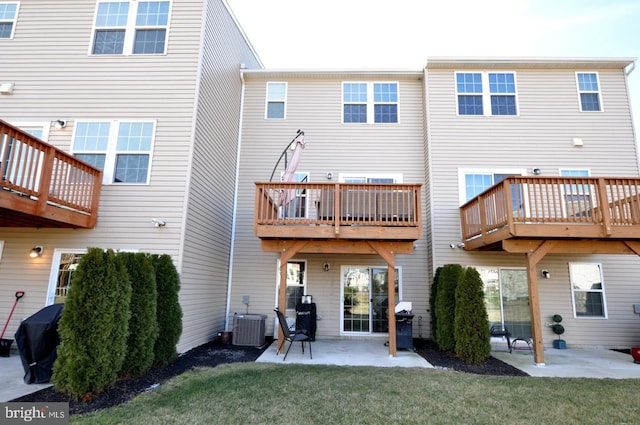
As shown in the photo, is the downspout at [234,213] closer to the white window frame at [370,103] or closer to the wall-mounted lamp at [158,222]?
the wall-mounted lamp at [158,222]

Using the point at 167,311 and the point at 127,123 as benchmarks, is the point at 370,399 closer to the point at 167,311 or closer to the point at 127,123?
the point at 167,311

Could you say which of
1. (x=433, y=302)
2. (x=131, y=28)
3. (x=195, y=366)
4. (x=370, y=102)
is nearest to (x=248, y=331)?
(x=195, y=366)

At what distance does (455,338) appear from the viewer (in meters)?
6.55

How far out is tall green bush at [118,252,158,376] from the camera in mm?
4824

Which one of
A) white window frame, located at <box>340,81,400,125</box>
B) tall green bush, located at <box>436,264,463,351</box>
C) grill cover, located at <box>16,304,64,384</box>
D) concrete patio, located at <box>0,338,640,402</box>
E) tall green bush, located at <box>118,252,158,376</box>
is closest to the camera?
grill cover, located at <box>16,304,64,384</box>

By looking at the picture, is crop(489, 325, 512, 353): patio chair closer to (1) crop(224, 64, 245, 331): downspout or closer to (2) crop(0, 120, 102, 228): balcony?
(1) crop(224, 64, 245, 331): downspout

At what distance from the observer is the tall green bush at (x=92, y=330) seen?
400 centimetres

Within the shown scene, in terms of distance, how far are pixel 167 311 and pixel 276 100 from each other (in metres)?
6.46

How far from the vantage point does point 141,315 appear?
16.3 feet

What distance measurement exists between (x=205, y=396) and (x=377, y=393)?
7.18ft

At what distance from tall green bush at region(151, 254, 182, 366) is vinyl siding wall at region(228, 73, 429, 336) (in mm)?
3009

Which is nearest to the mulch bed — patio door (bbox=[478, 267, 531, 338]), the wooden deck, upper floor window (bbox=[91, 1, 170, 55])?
the wooden deck

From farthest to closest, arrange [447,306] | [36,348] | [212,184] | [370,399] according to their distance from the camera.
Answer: [212,184] < [447,306] < [36,348] < [370,399]

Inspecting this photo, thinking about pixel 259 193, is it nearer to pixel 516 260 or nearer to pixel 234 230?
pixel 234 230
